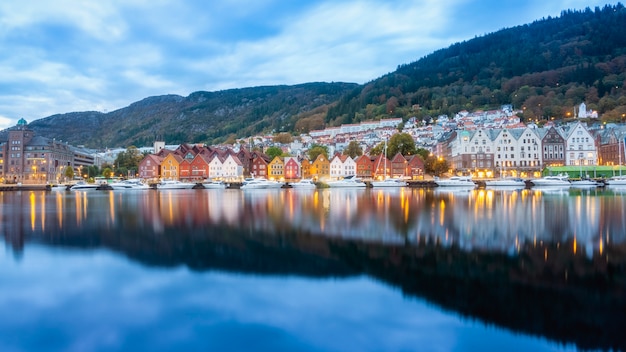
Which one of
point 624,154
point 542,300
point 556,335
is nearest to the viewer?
point 556,335

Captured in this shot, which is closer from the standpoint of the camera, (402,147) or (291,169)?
(402,147)

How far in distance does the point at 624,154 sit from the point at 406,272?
7280 cm

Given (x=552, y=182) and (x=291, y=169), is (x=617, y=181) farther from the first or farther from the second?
(x=291, y=169)

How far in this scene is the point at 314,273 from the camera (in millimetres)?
9391

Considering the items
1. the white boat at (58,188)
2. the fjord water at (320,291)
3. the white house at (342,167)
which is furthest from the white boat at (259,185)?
the fjord water at (320,291)

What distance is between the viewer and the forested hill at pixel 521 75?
4803 inches

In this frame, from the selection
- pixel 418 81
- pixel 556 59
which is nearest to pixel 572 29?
pixel 556 59

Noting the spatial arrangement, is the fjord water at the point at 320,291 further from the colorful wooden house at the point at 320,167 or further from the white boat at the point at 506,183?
the colorful wooden house at the point at 320,167

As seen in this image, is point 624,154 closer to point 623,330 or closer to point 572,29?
point 623,330

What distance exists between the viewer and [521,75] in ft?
487

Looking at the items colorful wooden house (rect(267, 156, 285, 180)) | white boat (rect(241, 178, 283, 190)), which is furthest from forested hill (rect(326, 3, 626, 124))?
white boat (rect(241, 178, 283, 190))

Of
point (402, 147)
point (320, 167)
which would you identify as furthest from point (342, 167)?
point (402, 147)

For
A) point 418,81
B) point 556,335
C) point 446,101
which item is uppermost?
point 418,81

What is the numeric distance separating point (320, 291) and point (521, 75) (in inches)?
6256
